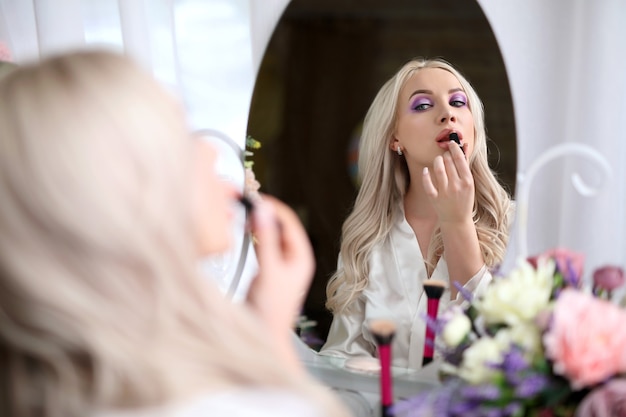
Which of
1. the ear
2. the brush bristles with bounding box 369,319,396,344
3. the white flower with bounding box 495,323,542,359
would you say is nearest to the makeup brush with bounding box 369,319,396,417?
the brush bristles with bounding box 369,319,396,344

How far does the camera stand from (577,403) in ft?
2.10

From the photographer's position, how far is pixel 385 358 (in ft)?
2.35

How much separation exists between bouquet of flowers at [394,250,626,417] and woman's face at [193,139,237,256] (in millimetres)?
235

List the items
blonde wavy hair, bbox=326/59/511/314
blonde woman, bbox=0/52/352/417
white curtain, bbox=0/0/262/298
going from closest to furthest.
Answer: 1. blonde woman, bbox=0/52/352/417
2. blonde wavy hair, bbox=326/59/511/314
3. white curtain, bbox=0/0/262/298

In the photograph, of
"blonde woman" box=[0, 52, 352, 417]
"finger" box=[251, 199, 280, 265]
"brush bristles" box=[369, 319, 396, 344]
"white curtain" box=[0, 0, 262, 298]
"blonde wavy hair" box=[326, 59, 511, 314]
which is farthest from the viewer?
"white curtain" box=[0, 0, 262, 298]

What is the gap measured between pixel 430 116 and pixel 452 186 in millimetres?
86

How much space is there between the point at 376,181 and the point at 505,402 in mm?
325

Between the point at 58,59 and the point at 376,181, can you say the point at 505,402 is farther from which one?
the point at 58,59

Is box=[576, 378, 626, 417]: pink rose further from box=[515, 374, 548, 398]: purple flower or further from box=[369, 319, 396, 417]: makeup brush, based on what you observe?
box=[369, 319, 396, 417]: makeup brush

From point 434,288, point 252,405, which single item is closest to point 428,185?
point 434,288

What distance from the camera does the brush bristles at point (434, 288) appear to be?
78 centimetres

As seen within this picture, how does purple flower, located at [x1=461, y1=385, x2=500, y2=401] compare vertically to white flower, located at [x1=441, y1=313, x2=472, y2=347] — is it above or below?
below

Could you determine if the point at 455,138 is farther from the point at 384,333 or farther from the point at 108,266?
the point at 108,266

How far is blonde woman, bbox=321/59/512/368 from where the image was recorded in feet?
2.66
